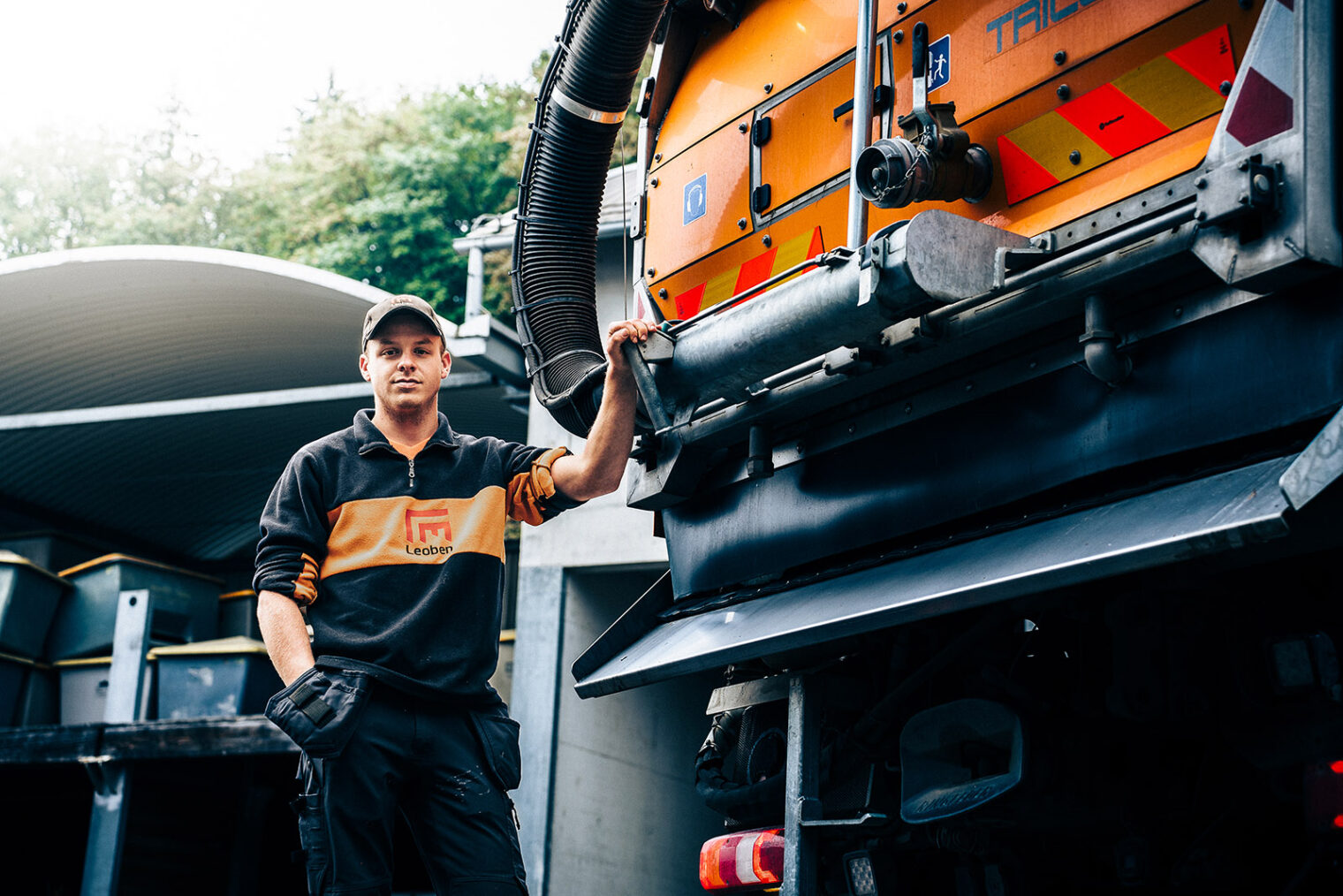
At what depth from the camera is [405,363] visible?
3287mm

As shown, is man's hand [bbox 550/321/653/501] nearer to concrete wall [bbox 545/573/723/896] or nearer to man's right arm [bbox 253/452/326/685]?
man's right arm [bbox 253/452/326/685]

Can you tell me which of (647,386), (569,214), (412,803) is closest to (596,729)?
(569,214)

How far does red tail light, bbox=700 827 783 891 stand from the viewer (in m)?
3.32

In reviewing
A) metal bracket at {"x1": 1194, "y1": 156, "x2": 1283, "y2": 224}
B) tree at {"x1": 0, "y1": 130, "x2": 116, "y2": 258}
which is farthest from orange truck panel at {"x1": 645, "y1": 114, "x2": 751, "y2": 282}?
→ tree at {"x1": 0, "y1": 130, "x2": 116, "y2": 258}

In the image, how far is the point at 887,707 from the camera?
3338mm

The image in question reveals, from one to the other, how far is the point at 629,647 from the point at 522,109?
20959 millimetres

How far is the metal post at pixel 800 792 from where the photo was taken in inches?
123

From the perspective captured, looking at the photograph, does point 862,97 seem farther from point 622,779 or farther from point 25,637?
point 25,637

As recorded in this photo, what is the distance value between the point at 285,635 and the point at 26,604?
7545 mm

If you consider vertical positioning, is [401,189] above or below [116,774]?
above

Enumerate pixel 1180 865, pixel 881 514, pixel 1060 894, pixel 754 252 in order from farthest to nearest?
pixel 754 252 → pixel 1060 894 → pixel 881 514 → pixel 1180 865

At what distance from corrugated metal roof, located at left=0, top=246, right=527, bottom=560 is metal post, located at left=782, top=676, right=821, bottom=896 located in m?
5.15

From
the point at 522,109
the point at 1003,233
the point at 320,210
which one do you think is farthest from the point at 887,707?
the point at 320,210

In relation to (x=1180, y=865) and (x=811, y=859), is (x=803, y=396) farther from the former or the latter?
(x=1180, y=865)
